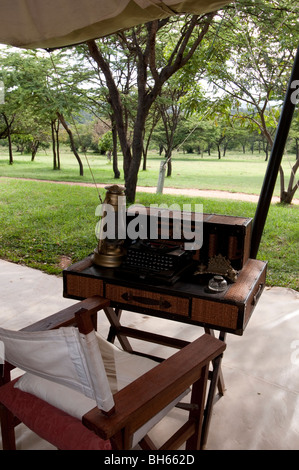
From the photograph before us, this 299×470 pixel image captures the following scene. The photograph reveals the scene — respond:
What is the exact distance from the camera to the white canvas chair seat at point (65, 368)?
979 millimetres

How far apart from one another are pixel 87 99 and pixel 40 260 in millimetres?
5888

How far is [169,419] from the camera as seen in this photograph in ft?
6.30

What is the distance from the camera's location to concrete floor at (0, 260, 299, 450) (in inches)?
71.7

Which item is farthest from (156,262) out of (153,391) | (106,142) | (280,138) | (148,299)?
(106,142)

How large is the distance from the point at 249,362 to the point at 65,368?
1669 millimetres

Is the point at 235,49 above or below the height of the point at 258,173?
above

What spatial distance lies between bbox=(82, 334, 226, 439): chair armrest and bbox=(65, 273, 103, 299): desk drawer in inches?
24.2

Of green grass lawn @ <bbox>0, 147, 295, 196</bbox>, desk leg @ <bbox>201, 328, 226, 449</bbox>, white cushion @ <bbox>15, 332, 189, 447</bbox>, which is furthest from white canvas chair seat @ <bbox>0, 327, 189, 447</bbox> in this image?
green grass lawn @ <bbox>0, 147, 295, 196</bbox>

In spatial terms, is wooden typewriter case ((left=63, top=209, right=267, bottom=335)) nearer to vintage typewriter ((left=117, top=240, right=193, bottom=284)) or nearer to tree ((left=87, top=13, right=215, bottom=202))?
vintage typewriter ((left=117, top=240, right=193, bottom=284))

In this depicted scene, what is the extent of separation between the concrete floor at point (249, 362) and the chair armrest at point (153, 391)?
60 cm

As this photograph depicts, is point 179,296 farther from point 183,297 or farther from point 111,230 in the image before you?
point 111,230

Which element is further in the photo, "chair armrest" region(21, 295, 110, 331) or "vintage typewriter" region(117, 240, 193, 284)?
"vintage typewriter" region(117, 240, 193, 284)

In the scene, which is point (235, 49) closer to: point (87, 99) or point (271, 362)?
point (87, 99)

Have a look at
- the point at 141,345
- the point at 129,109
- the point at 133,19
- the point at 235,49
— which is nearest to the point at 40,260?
the point at 141,345
